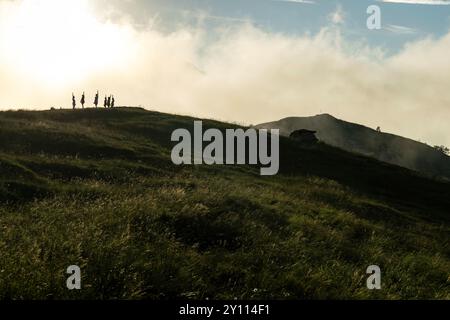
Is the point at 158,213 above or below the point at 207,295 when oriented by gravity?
above

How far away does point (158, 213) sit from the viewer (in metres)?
14.4

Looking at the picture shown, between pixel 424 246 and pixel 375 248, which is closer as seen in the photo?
pixel 375 248

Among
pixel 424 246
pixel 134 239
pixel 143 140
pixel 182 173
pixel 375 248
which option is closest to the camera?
pixel 134 239

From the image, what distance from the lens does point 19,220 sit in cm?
1292
